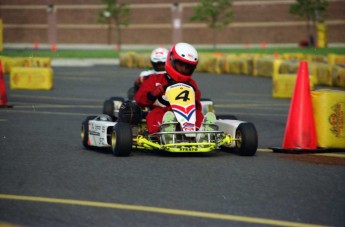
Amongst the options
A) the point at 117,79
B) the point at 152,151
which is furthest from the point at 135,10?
the point at 152,151

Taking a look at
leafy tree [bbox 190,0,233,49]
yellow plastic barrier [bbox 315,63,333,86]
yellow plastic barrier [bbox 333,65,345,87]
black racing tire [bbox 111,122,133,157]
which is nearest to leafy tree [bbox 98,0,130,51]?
leafy tree [bbox 190,0,233,49]

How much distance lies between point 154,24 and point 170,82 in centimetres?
6560

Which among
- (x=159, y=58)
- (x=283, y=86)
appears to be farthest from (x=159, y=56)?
(x=283, y=86)

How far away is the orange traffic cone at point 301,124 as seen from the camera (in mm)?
10781

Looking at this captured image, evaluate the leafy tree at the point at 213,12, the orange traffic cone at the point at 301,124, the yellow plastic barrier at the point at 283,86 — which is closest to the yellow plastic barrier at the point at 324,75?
the yellow plastic barrier at the point at 283,86

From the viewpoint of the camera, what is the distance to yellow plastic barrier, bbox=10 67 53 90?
969 inches

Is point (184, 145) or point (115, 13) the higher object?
point (115, 13)

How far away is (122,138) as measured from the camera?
9930 millimetres

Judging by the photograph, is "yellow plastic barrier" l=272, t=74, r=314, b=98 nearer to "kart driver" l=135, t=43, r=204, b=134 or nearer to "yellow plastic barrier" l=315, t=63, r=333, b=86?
"yellow plastic barrier" l=315, t=63, r=333, b=86

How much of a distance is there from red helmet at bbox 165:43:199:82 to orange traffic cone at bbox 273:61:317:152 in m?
1.26

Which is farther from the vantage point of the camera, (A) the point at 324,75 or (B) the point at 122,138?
(A) the point at 324,75

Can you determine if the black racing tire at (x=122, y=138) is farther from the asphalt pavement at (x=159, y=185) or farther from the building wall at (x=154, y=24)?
the building wall at (x=154, y=24)

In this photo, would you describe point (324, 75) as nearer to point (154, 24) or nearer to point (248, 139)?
point (248, 139)

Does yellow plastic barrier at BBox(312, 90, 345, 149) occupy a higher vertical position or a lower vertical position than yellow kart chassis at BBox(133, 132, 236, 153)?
higher
